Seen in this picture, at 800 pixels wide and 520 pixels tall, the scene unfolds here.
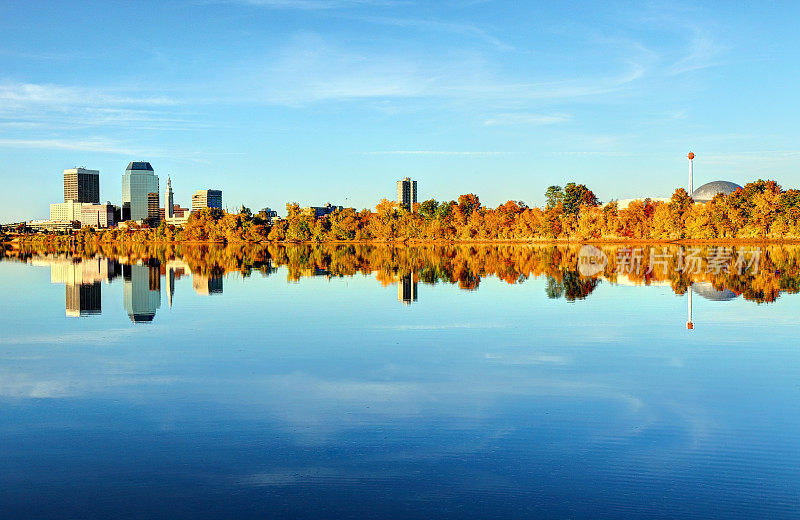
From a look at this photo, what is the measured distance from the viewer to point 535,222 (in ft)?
428

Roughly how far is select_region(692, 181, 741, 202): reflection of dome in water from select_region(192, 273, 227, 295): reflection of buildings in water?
159m

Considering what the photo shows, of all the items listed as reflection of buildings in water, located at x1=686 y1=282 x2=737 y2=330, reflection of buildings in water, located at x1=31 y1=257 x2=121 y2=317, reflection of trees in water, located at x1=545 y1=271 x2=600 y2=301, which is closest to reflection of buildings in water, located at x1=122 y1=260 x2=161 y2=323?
reflection of buildings in water, located at x1=31 y1=257 x2=121 y2=317

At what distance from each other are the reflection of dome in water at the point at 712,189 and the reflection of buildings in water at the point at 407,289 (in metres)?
156

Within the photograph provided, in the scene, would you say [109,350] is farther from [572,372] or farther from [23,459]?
[572,372]

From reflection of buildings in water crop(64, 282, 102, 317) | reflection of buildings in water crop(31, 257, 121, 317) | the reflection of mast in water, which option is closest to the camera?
reflection of buildings in water crop(64, 282, 102, 317)

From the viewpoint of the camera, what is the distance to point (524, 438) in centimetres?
902

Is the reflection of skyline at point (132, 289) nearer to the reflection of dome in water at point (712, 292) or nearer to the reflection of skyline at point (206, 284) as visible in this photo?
the reflection of skyline at point (206, 284)

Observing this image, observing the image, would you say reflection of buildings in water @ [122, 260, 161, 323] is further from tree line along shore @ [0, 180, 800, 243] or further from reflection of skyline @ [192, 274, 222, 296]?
tree line along shore @ [0, 180, 800, 243]

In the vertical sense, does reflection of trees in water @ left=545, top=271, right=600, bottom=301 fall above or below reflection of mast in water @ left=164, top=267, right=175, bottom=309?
above

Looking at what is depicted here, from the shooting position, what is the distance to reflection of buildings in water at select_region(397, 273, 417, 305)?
2631 cm

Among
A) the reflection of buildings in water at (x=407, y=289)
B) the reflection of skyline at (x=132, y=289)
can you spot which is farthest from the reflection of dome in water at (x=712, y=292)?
the reflection of skyline at (x=132, y=289)

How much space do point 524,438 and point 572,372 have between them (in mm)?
4305

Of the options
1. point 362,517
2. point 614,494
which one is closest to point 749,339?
point 614,494

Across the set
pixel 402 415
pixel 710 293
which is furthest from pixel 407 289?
pixel 402 415
